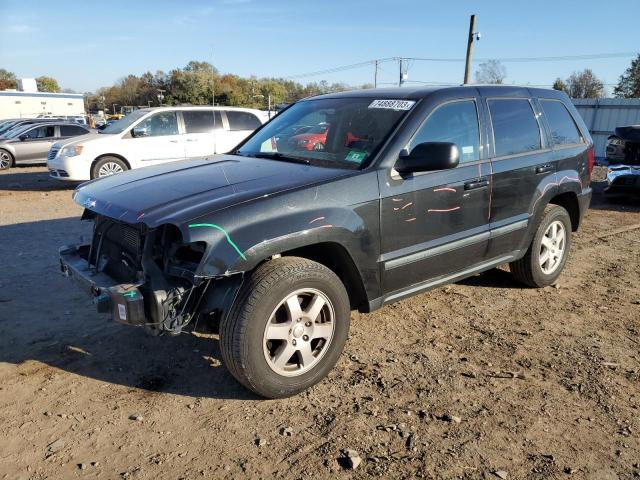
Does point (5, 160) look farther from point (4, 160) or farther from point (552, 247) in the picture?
point (552, 247)

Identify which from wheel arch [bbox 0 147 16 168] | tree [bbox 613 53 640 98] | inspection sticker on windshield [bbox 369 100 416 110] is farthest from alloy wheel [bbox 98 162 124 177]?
tree [bbox 613 53 640 98]

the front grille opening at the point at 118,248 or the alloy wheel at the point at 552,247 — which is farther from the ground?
the front grille opening at the point at 118,248

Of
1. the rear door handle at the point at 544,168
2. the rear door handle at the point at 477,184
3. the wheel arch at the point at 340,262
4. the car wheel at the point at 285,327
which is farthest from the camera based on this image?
the rear door handle at the point at 544,168

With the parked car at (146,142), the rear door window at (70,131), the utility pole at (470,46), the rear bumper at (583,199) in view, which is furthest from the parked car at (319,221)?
the utility pole at (470,46)

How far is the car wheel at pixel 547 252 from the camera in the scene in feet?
15.8

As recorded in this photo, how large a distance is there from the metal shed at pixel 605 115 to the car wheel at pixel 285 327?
57.4ft

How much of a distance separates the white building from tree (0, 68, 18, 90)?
39.1 m

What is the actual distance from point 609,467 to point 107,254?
320 centimetres

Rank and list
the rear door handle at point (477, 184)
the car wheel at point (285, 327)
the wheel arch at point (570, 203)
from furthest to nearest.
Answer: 1. the wheel arch at point (570, 203)
2. the rear door handle at point (477, 184)
3. the car wheel at point (285, 327)

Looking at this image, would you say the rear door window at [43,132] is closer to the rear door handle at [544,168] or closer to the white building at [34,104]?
the rear door handle at [544,168]

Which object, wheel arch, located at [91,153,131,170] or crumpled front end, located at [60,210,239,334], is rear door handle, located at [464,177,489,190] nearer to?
crumpled front end, located at [60,210,239,334]

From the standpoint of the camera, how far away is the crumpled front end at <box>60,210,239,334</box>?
2861mm

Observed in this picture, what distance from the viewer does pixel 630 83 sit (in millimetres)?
61531

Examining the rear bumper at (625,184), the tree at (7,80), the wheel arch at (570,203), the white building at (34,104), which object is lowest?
the rear bumper at (625,184)
